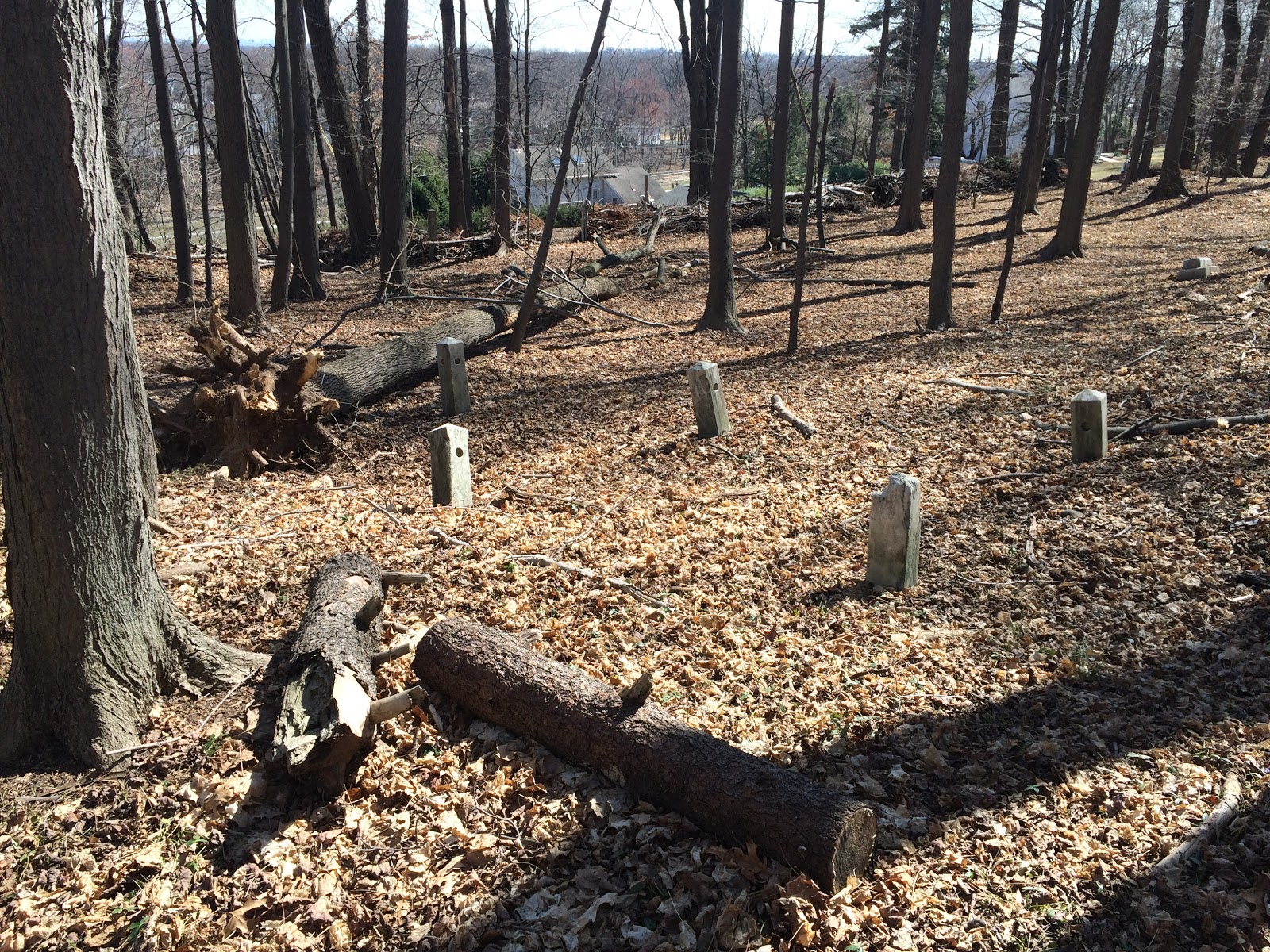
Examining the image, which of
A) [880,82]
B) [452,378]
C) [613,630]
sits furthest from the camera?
[880,82]

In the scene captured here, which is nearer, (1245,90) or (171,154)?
(171,154)

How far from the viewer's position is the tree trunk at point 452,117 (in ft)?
72.0

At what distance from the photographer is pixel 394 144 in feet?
49.2

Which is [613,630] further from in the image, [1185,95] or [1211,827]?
[1185,95]

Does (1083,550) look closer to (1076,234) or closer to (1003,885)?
(1003,885)

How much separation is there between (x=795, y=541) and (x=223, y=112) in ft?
33.8

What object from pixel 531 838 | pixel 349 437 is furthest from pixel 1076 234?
pixel 531 838

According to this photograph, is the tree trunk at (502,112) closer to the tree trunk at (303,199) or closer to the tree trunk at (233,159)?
the tree trunk at (303,199)

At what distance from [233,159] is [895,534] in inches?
429

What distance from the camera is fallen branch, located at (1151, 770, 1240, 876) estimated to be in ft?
10.0

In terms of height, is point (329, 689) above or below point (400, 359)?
below

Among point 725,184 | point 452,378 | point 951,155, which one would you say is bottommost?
point 452,378

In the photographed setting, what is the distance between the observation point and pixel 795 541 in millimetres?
6012

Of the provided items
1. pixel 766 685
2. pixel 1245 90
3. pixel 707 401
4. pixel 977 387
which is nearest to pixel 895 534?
pixel 766 685
